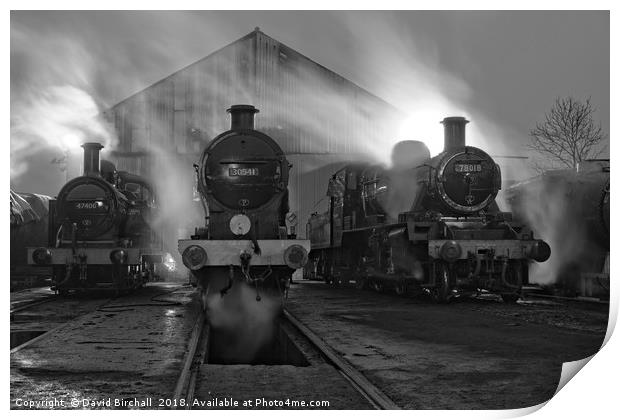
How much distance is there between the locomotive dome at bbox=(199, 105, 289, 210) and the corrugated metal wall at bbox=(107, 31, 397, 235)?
0.62 feet

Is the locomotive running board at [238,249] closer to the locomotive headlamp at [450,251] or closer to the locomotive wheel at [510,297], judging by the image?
the locomotive headlamp at [450,251]

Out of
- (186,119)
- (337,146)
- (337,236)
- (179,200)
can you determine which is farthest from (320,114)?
(337,236)

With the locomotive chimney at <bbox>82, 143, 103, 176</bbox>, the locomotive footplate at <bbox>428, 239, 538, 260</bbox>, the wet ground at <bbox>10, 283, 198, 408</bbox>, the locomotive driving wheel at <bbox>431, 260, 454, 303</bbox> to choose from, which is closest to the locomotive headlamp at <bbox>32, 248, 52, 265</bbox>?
the wet ground at <bbox>10, 283, 198, 408</bbox>

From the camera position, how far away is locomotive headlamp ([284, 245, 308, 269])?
26.2ft

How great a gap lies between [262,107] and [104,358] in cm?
340

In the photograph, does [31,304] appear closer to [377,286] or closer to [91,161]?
[91,161]

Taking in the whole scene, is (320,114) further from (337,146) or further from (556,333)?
(556,333)

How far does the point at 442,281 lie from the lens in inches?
444

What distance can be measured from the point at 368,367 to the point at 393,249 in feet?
21.1

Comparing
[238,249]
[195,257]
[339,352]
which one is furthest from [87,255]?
[339,352]

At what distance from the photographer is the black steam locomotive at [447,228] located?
11.0m

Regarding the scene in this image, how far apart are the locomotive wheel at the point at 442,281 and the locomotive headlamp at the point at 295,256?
3.92 metres

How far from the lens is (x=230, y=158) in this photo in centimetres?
860

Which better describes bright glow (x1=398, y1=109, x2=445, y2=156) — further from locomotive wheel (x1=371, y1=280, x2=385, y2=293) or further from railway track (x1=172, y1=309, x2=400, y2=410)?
locomotive wheel (x1=371, y1=280, x2=385, y2=293)
